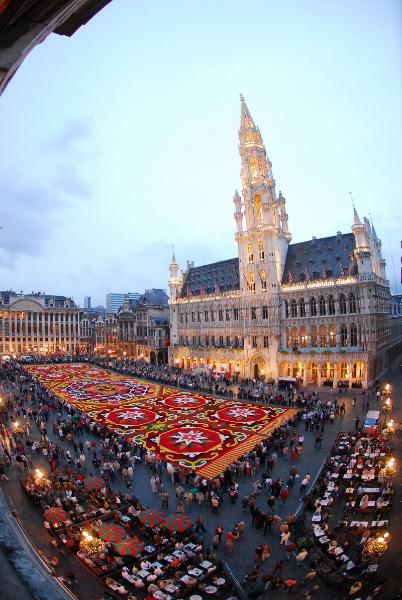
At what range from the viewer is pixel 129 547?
1623cm

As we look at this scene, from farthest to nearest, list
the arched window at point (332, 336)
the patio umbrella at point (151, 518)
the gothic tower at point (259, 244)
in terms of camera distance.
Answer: the gothic tower at point (259, 244) → the arched window at point (332, 336) → the patio umbrella at point (151, 518)

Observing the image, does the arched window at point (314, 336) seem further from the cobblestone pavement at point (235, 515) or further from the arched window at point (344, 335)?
the cobblestone pavement at point (235, 515)

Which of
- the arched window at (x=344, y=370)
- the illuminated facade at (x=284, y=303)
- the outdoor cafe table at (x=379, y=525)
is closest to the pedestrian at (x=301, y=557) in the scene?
the outdoor cafe table at (x=379, y=525)

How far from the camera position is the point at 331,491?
2197 centimetres

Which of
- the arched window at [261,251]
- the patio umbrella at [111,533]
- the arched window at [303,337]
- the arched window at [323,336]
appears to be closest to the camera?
the patio umbrella at [111,533]

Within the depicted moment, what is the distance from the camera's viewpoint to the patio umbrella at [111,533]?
651 inches

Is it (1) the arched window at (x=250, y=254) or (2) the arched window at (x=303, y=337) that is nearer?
(2) the arched window at (x=303, y=337)

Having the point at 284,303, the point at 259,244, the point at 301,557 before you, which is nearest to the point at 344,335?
the point at 284,303

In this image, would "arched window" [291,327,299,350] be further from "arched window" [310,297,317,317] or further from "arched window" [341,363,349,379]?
"arched window" [341,363,349,379]

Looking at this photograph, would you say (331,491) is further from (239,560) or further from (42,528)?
(42,528)

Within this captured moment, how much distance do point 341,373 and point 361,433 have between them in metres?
24.5

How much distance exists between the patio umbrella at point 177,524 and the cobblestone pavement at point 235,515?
1.54 meters

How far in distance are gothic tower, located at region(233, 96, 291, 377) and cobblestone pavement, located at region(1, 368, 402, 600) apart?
29922 mm

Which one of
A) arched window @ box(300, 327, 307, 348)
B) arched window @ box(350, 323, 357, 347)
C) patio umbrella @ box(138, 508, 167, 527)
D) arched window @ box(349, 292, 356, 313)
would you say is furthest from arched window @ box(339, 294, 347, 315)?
patio umbrella @ box(138, 508, 167, 527)
